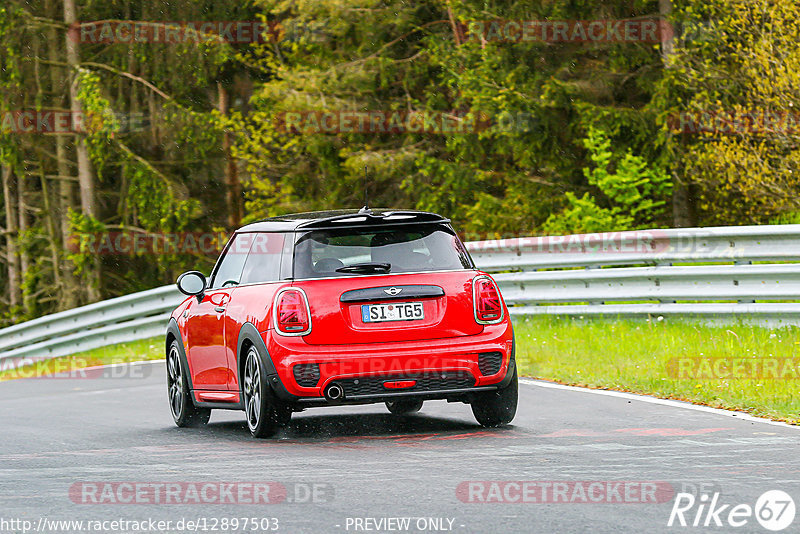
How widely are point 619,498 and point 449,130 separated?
23.4 meters

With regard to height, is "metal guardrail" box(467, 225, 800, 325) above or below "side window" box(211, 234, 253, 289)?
below

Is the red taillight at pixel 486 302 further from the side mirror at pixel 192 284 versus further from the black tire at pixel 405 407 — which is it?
the side mirror at pixel 192 284

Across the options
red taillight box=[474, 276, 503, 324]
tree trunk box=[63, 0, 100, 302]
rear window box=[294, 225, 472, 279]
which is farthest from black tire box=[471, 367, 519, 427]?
tree trunk box=[63, 0, 100, 302]

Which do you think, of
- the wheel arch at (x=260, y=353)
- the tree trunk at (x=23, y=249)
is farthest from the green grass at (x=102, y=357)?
the tree trunk at (x=23, y=249)

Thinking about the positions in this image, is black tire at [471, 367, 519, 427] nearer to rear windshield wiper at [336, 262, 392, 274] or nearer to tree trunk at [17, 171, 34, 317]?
rear windshield wiper at [336, 262, 392, 274]

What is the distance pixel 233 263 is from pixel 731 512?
5156 millimetres

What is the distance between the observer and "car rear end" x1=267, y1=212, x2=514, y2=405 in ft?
29.6

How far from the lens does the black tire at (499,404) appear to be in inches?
375

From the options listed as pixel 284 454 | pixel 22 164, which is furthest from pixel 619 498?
pixel 22 164

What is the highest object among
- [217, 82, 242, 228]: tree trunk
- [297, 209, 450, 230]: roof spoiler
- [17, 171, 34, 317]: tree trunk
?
[297, 209, 450, 230]: roof spoiler

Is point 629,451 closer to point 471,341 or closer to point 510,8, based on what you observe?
point 471,341

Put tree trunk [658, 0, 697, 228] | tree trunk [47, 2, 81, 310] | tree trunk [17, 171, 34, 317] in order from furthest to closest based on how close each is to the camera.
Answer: tree trunk [17, 171, 34, 317], tree trunk [47, 2, 81, 310], tree trunk [658, 0, 697, 228]

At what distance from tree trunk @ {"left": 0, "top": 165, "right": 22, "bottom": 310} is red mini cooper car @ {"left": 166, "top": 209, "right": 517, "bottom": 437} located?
33639mm

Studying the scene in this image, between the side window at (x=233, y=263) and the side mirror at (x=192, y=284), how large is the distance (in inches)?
4.9
